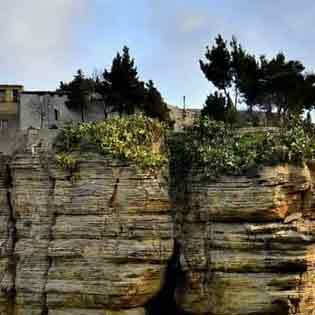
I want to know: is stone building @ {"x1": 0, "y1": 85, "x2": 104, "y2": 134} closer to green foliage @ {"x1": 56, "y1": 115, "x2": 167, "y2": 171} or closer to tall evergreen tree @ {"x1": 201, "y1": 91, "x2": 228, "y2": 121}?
tall evergreen tree @ {"x1": 201, "y1": 91, "x2": 228, "y2": 121}

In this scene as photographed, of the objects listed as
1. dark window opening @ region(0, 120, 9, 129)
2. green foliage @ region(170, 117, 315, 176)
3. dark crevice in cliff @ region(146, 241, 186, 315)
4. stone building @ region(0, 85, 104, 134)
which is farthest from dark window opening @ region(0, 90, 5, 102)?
dark crevice in cliff @ region(146, 241, 186, 315)

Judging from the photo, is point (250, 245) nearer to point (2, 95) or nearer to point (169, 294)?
point (169, 294)

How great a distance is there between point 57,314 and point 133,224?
2.83m

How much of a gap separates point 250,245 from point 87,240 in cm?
386

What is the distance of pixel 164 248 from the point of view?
2125 cm

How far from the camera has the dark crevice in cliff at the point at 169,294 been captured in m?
21.9

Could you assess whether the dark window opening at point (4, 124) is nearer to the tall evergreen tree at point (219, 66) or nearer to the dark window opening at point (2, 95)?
the dark window opening at point (2, 95)

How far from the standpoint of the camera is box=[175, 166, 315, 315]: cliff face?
20781mm

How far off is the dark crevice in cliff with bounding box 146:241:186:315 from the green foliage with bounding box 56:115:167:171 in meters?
2.25

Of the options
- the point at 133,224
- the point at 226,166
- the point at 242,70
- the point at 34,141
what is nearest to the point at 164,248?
the point at 133,224

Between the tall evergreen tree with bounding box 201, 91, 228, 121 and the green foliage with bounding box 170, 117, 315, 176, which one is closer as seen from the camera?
the green foliage with bounding box 170, 117, 315, 176

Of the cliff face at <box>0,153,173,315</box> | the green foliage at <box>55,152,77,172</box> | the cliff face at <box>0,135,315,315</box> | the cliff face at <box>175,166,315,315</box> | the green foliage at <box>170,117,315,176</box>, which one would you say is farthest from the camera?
the green foliage at <box>55,152,77,172</box>

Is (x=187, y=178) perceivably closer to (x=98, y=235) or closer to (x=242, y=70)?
(x=98, y=235)

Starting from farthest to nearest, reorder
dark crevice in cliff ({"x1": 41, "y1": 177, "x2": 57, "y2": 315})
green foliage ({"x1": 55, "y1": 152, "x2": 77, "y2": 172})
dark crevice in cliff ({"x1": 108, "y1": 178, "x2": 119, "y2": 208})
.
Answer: green foliage ({"x1": 55, "y1": 152, "x2": 77, "y2": 172}), dark crevice in cliff ({"x1": 41, "y1": 177, "x2": 57, "y2": 315}), dark crevice in cliff ({"x1": 108, "y1": 178, "x2": 119, "y2": 208})
